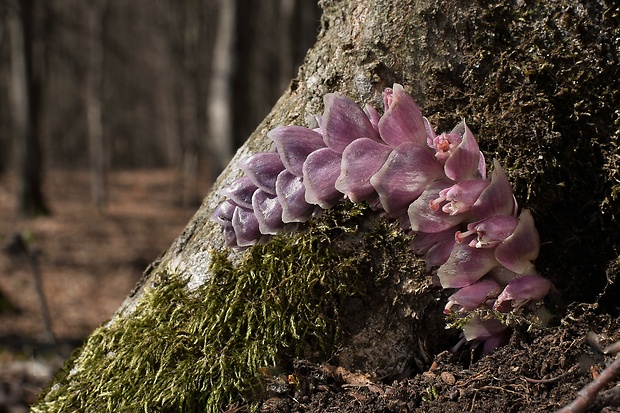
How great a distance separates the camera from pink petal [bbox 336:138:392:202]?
1.15 m

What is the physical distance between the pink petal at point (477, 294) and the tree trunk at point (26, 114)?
42.1 feet

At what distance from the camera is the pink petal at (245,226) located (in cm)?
129

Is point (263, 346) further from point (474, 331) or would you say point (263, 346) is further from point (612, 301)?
point (612, 301)

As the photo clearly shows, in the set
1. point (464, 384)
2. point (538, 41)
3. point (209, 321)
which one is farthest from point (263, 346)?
point (538, 41)

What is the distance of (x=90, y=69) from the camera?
16.2 meters

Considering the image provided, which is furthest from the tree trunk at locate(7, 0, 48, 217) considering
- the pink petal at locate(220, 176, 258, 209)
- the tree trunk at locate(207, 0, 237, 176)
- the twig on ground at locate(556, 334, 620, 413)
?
the twig on ground at locate(556, 334, 620, 413)

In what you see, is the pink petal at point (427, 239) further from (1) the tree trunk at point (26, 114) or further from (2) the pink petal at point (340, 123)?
(1) the tree trunk at point (26, 114)

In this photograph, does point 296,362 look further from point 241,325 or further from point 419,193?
point 419,193

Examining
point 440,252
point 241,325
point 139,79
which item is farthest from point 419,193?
point 139,79

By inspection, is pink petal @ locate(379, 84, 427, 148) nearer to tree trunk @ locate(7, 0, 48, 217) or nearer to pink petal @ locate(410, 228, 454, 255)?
pink petal @ locate(410, 228, 454, 255)

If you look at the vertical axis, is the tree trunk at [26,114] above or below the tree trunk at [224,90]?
above

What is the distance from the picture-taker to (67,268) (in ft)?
34.6

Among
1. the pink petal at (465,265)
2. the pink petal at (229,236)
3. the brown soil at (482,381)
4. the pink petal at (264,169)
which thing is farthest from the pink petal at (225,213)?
the pink petal at (465,265)

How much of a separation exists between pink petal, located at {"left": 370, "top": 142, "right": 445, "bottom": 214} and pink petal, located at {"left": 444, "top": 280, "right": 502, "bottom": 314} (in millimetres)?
217
